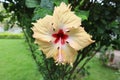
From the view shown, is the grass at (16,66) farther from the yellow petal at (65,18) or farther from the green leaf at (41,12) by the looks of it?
the yellow petal at (65,18)

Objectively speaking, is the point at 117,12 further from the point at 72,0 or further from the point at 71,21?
the point at 71,21

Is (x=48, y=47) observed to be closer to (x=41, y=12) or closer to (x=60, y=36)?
(x=60, y=36)

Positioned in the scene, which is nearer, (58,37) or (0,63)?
(58,37)

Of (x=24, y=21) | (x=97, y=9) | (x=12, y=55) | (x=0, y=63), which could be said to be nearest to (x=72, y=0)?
(x=97, y=9)

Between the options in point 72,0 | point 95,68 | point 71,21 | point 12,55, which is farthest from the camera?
point 12,55

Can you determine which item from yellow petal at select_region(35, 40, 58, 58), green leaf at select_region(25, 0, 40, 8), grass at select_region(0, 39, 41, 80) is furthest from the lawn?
yellow petal at select_region(35, 40, 58, 58)

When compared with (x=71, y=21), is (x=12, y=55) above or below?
below

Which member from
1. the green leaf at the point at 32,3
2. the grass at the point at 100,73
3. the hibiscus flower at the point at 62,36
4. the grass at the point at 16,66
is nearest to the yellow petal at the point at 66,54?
the hibiscus flower at the point at 62,36

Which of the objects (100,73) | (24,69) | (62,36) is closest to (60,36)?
(62,36)

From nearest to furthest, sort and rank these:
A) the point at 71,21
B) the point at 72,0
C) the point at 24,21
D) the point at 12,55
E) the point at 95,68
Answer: the point at 71,21, the point at 72,0, the point at 24,21, the point at 95,68, the point at 12,55
